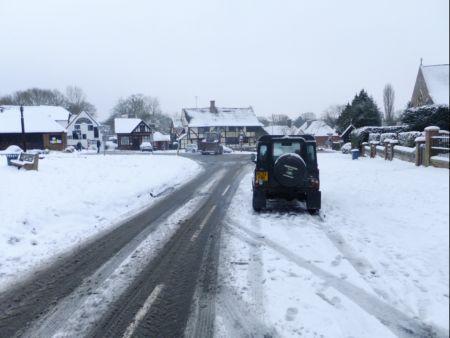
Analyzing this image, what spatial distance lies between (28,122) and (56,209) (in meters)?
48.6

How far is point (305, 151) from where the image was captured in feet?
34.9

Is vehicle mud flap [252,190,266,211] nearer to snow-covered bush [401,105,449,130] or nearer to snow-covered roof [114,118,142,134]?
snow-covered bush [401,105,449,130]

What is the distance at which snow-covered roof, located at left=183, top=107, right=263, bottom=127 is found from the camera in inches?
2881

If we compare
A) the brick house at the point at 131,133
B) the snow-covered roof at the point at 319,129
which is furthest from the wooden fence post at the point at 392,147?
the snow-covered roof at the point at 319,129

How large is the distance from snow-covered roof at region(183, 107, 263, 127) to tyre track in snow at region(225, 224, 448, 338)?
66.8m

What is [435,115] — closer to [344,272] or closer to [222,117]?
[344,272]

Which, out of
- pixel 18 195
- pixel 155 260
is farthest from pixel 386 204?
pixel 18 195

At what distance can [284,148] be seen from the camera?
Result: 429 inches

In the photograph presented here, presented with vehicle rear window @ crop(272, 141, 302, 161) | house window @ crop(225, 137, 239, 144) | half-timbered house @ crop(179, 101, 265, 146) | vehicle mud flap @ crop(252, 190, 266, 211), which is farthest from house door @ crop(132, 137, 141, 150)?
vehicle mud flap @ crop(252, 190, 266, 211)

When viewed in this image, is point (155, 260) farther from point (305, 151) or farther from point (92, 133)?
point (92, 133)

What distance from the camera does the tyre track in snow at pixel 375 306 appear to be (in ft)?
13.0

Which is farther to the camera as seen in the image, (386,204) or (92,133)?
(92,133)

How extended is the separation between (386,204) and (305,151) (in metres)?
2.60

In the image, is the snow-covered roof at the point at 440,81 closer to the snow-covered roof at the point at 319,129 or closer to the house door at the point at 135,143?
the house door at the point at 135,143
